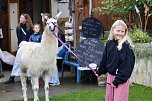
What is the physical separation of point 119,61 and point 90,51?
4725 mm

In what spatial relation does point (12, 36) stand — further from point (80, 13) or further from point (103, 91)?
point (103, 91)

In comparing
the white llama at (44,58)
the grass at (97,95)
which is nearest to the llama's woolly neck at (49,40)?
the white llama at (44,58)

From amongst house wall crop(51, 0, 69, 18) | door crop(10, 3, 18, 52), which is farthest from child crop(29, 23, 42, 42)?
house wall crop(51, 0, 69, 18)

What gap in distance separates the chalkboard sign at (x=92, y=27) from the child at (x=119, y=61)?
5.39 m

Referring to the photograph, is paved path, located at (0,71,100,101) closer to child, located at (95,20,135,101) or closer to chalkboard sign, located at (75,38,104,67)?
chalkboard sign, located at (75,38,104,67)

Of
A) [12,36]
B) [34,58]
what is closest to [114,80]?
[34,58]

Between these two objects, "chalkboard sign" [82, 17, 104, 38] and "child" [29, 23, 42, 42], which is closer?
"child" [29, 23, 42, 42]

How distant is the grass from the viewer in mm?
8125

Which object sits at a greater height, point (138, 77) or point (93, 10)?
point (93, 10)

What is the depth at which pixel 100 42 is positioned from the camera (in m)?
9.88

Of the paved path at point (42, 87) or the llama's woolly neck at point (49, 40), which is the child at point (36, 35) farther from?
the llama's woolly neck at point (49, 40)

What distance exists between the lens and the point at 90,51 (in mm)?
9867

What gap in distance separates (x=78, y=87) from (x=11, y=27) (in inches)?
149

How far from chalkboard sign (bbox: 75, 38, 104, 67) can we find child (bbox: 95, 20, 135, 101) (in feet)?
14.1
